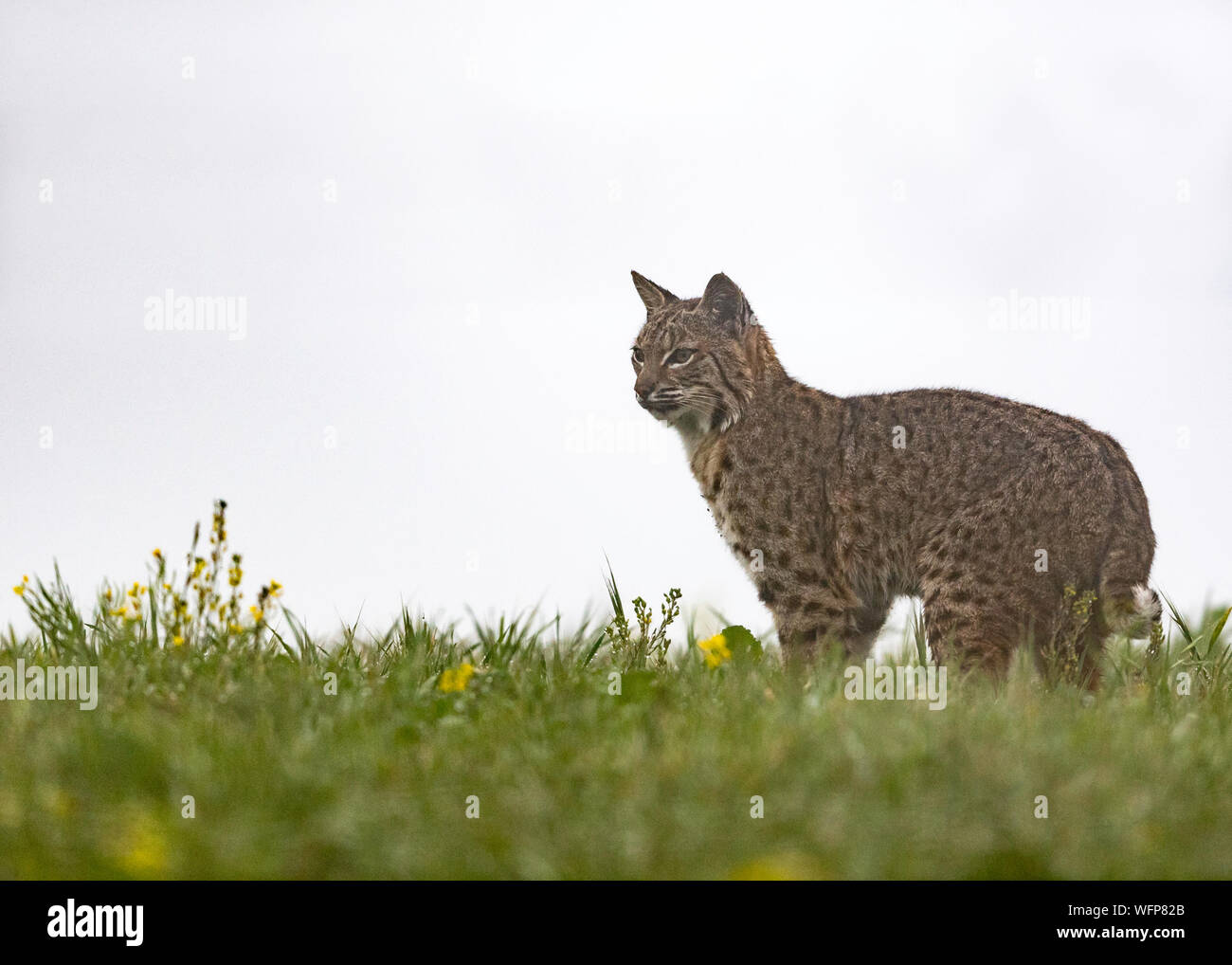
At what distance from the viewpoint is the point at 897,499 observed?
7.58m

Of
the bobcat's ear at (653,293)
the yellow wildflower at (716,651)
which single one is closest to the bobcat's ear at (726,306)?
the bobcat's ear at (653,293)

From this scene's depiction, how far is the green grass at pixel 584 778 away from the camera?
3.66 m

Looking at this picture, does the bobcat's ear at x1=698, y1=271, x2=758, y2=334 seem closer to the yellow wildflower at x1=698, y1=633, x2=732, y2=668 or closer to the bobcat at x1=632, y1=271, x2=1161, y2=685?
the bobcat at x1=632, y1=271, x2=1161, y2=685

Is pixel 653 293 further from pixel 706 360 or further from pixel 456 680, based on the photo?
pixel 456 680

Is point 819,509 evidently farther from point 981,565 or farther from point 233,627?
point 233,627

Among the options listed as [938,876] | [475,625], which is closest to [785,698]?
[938,876]

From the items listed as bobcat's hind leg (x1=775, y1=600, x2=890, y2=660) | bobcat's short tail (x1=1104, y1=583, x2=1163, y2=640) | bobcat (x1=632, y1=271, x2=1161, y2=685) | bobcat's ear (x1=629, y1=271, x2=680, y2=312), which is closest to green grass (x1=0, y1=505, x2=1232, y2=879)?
bobcat's short tail (x1=1104, y1=583, x2=1163, y2=640)

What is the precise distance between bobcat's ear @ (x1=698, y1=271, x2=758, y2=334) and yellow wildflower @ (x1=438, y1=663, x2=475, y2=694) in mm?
3555

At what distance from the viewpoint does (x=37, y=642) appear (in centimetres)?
684

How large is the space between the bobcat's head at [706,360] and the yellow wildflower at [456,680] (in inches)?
117

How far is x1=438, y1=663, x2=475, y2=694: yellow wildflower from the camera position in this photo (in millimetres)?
A: 5348

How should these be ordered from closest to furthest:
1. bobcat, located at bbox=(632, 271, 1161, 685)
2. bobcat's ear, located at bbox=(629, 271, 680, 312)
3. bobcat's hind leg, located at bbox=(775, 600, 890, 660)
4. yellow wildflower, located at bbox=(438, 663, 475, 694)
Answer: yellow wildflower, located at bbox=(438, 663, 475, 694) < bobcat, located at bbox=(632, 271, 1161, 685) < bobcat's hind leg, located at bbox=(775, 600, 890, 660) < bobcat's ear, located at bbox=(629, 271, 680, 312)

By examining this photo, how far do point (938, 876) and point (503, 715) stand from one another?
2.07 meters
